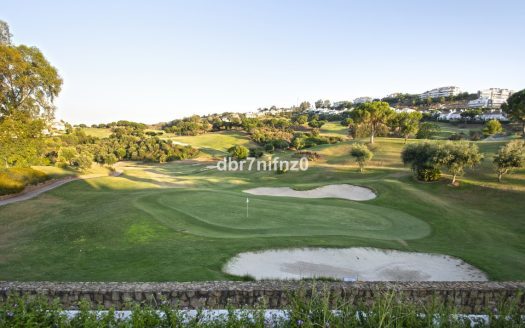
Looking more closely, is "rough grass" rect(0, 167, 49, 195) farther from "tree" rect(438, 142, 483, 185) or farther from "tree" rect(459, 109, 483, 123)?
"tree" rect(459, 109, 483, 123)

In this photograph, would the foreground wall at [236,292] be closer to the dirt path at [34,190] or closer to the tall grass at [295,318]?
the tall grass at [295,318]

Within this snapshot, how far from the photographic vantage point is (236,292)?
10102 millimetres

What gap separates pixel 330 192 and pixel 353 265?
2230 cm

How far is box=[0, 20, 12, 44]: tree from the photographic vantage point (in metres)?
34.0

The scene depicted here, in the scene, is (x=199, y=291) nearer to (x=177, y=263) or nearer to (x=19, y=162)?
(x=177, y=263)

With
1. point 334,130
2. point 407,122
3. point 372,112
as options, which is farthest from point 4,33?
point 334,130

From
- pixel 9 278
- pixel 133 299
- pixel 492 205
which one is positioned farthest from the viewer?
A: pixel 492 205

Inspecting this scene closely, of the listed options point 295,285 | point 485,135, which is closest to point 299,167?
point 295,285

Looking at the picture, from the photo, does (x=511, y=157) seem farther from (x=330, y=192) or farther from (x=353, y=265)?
(x=353, y=265)

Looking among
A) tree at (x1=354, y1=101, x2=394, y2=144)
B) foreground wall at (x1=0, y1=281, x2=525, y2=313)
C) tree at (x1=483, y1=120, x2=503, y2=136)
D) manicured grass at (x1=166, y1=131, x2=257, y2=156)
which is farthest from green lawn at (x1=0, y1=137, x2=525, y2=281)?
manicured grass at (x1=166, y1=131, x2=257, y2=156)

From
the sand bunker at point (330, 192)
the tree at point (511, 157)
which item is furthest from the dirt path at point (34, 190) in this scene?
the tree at point (511, 157)

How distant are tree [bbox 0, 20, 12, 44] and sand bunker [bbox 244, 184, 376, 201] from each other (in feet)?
108

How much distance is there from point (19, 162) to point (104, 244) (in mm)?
26802

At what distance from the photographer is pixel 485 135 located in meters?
81.2
